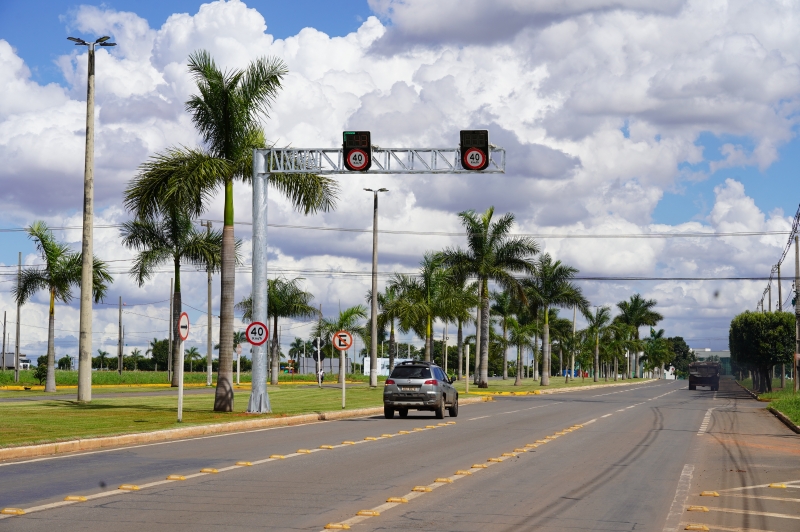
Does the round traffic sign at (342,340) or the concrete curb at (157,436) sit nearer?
the concrete curb at (157,436)

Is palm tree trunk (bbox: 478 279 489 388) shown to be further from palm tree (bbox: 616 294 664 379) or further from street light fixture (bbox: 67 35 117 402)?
palm tree (bbox: 616 294 664 379)

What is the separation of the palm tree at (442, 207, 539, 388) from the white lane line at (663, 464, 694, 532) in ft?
141

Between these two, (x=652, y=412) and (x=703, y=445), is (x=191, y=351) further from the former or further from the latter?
(x=703, y=445)

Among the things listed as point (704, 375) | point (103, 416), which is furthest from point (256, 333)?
point (704, 375)

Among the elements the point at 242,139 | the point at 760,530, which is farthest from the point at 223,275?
the point at 760,530

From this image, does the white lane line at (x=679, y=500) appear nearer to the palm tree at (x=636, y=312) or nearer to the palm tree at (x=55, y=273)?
the palm tree at (x=55, y=273)

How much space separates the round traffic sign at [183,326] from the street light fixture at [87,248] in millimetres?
9867

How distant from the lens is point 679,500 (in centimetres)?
1150

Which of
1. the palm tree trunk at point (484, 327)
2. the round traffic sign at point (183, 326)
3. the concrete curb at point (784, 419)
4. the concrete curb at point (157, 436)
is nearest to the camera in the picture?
the concrete curb at point (157, 436)

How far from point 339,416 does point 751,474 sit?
52.2 ft

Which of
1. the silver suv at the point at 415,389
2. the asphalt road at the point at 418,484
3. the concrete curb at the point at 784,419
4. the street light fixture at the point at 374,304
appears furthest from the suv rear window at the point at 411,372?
the street light fixture at the point at 374,304

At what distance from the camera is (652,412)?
3459 centimetres

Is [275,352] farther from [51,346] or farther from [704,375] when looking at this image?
[704,375]

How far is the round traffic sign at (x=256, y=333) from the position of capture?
25.6 meters
